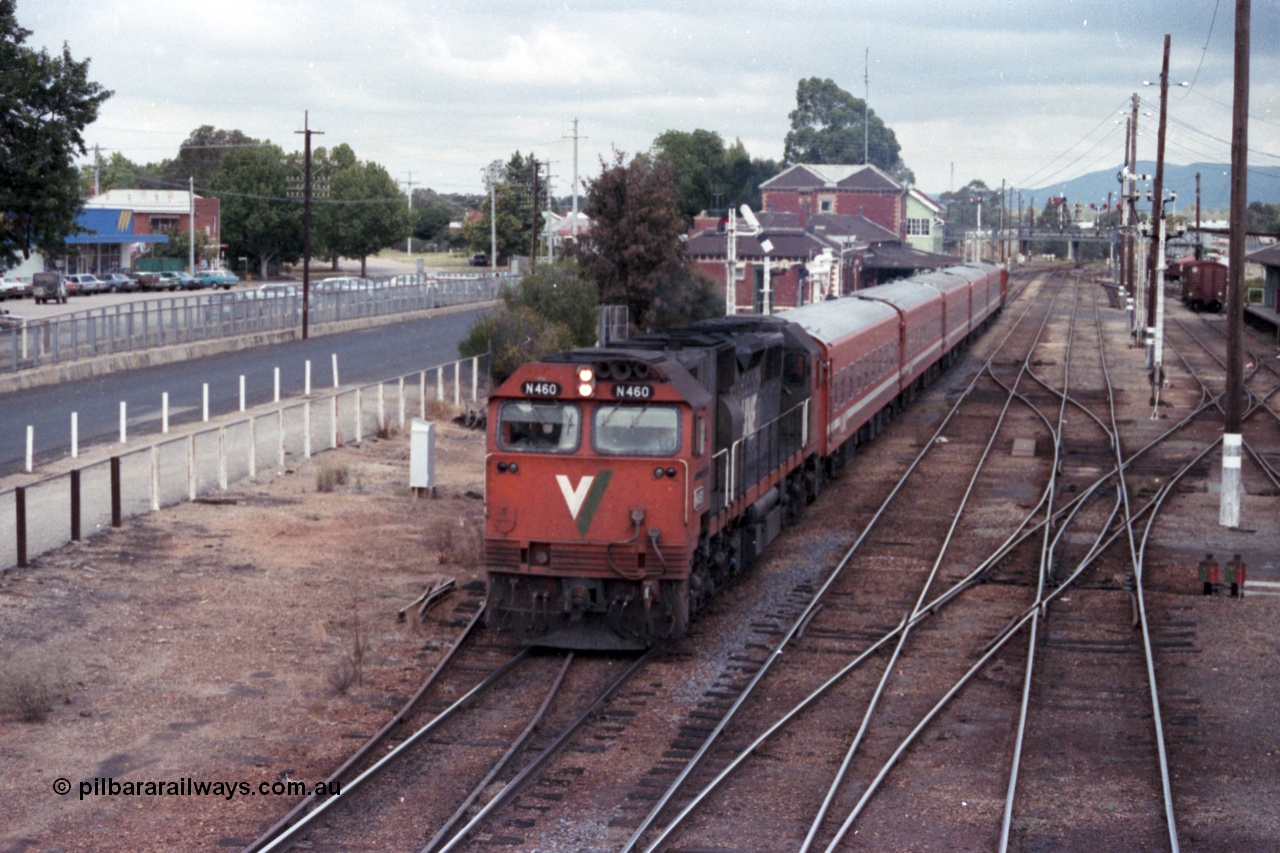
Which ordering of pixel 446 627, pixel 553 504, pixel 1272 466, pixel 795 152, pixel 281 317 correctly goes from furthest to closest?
pixel 795 152, pixel 281 317, pixel 1272 466, pixel 446 627, pixel 553 504

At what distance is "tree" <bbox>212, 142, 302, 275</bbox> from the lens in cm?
9950

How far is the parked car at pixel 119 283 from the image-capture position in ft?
263

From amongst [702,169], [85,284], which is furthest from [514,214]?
[85,284]

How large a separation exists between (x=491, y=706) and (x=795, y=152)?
190 meters

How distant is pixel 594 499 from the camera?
46.5ft

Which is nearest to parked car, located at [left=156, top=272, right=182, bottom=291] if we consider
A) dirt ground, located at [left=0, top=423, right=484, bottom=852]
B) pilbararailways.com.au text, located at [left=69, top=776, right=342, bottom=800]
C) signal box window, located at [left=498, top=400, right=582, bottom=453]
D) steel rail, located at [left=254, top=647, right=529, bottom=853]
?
dirt ground, located at [left=0, top=423, right=484, bottom=852]

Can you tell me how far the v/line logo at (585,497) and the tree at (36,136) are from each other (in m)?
20.9

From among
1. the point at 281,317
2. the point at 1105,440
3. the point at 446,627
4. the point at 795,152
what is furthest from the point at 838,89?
the point at 446,627

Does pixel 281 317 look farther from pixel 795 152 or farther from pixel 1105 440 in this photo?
pixel 795 152

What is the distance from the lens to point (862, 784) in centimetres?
1104

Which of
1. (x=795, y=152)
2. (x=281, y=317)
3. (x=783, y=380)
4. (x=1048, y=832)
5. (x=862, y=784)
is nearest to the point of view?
(x=1048, y=832)

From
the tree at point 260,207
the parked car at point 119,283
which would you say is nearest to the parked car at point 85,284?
the parked car at point 119,283

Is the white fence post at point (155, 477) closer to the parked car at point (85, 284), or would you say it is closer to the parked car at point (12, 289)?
the parked car at point (12, 289)

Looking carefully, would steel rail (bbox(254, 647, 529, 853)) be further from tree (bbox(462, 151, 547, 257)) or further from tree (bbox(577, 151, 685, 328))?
tree (bbox(462, 151, 547, 257))
